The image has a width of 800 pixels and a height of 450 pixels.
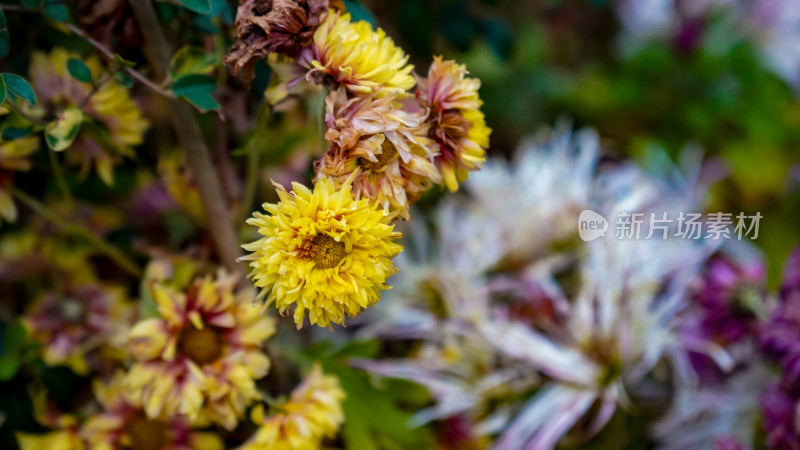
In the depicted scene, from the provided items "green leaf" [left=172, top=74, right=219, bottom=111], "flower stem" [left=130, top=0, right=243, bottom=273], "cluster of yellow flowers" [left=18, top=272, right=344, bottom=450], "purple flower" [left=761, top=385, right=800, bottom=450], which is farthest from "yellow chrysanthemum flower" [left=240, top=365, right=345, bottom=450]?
"purple flower" [left=761, top=385, right=800, bottom=450]

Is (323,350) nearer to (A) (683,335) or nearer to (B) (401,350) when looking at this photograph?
(B) (401,350)

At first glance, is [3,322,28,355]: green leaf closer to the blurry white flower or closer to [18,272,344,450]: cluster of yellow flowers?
[18,272,344,450]: cluster of yellow flowers

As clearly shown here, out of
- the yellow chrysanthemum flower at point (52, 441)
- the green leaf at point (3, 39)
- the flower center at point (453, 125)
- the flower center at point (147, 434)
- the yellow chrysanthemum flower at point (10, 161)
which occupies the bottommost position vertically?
the yellow chrysanthemum flower at point (52, 441)

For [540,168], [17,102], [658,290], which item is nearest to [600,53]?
[540,168]

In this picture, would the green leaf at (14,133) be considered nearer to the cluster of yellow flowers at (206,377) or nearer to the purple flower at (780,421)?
the cluster of yellow flowers at (206,377)

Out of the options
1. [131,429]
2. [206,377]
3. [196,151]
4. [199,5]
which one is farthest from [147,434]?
[199,5]

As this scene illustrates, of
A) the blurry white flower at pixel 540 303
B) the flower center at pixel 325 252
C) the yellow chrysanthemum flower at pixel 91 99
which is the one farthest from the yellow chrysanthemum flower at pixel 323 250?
the blurry white flower at pixel 540 303
